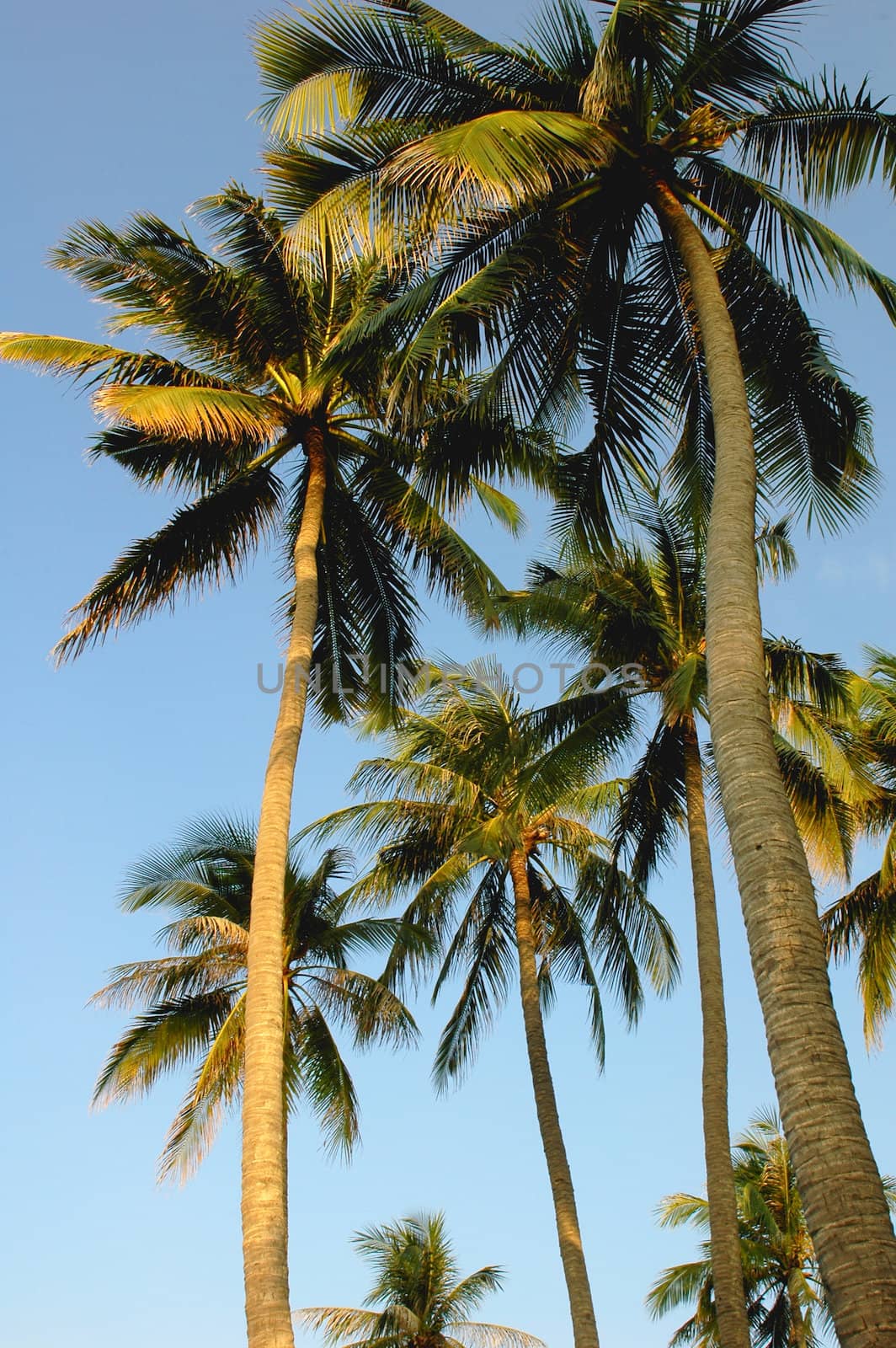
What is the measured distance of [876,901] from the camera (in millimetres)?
18234

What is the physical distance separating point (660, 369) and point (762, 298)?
1206 millimetres

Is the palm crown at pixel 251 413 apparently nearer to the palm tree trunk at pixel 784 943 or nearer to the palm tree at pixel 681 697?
the palm tree at pixel 681 697

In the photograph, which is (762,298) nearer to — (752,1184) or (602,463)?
(602,463)

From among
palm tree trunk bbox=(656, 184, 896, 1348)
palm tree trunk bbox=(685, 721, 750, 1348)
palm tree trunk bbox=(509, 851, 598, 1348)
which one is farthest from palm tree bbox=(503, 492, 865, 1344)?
palm tree trunk bbox=(656, 184, 896, 1348)

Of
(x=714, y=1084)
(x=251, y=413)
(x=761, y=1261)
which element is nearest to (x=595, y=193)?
(x=251, y=413)

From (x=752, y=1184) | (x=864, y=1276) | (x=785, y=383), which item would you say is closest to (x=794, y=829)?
(x=864, y=1276)

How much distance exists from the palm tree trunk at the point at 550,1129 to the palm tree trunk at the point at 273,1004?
5666mm

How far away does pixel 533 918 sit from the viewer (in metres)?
19.2

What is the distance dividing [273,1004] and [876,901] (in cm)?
1099

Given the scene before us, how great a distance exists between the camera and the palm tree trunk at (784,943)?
4.50 metres

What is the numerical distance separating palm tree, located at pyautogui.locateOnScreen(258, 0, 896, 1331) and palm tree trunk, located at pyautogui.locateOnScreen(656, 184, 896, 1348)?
4cm

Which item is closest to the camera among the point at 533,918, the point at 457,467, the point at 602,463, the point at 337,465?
the point at 602,463

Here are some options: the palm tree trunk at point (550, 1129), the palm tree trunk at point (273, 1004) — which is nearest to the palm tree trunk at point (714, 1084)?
the palm tree trunk at point (550, 1129)

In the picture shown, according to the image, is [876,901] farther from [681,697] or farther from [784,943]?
[784,943]
